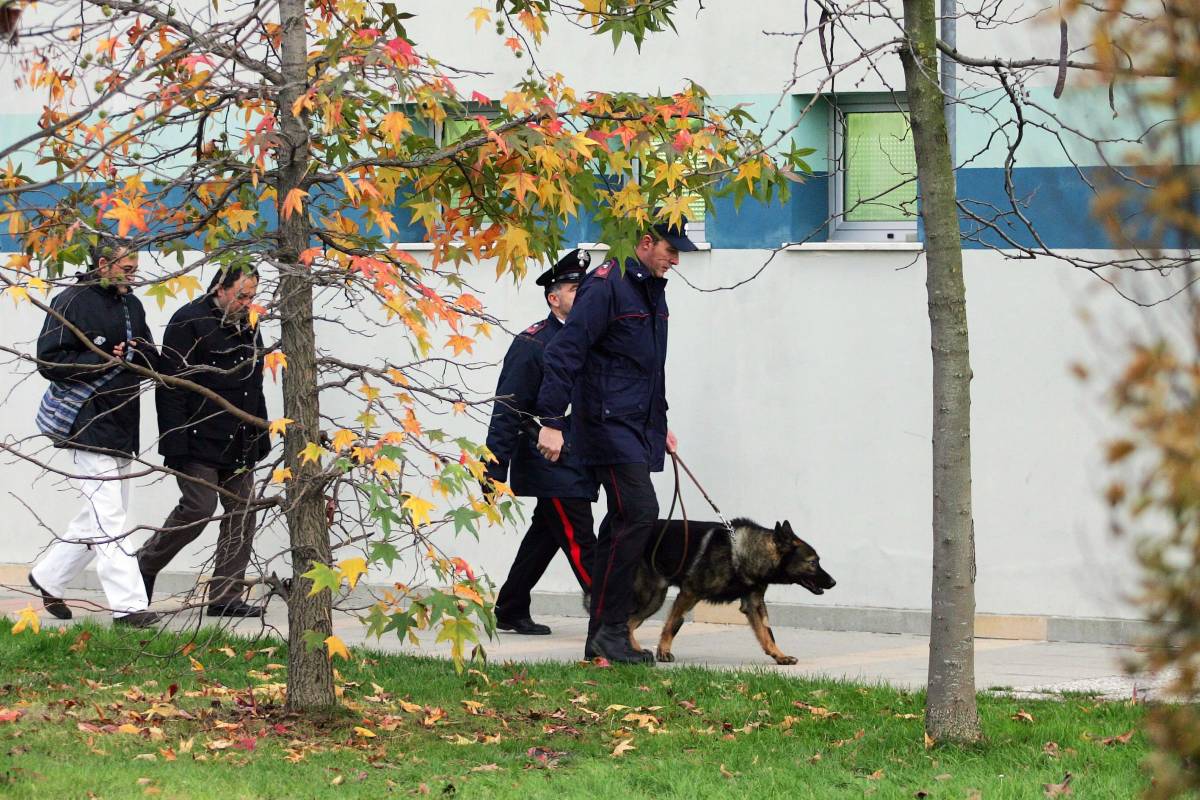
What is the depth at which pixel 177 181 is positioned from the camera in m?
6.16

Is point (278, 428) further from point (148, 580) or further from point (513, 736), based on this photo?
point (148, 580)

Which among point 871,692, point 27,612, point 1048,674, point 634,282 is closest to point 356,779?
point 27,612

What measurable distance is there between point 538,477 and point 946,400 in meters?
4.04

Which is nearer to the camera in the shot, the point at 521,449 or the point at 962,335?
the point at 962,335

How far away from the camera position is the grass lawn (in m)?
5.46

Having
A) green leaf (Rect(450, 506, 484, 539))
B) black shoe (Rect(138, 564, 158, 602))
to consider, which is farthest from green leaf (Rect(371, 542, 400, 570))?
black shoe (Rect(138, 564, 158, 602))

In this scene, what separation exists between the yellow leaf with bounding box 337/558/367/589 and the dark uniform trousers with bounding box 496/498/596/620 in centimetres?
399

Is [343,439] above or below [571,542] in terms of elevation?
above

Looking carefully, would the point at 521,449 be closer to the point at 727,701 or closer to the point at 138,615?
the point at 138,615

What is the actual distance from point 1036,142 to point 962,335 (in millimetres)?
4648

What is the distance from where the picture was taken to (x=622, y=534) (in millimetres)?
8398

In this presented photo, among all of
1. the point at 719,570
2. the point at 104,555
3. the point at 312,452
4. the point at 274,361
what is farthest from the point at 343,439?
the point at 104,555

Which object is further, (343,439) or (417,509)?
(343,439)

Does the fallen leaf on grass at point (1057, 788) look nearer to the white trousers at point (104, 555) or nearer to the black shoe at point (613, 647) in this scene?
the black shoe at point (613, 647)
